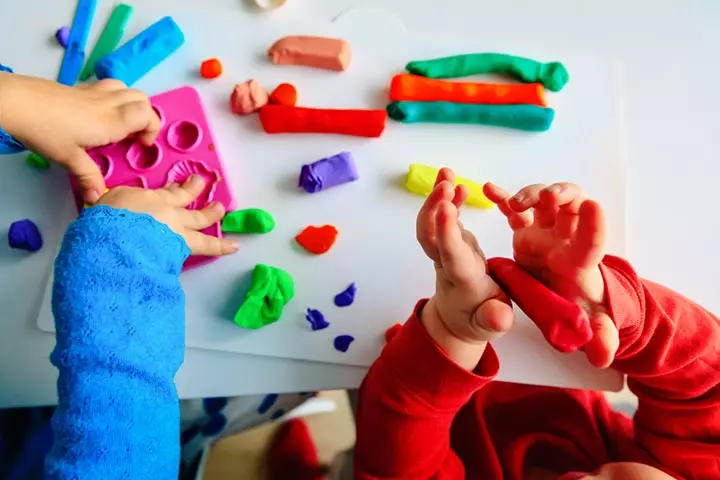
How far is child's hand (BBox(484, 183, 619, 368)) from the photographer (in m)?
0.40

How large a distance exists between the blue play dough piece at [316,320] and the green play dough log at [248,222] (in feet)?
0.25

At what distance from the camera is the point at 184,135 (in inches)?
22.0

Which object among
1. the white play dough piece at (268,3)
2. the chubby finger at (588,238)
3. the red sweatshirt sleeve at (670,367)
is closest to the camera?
the chubby finger at (588,238)

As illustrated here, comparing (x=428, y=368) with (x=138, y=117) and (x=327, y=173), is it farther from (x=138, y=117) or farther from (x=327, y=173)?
(x=138, y=117)

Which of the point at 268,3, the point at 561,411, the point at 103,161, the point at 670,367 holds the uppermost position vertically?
the point at 268,3

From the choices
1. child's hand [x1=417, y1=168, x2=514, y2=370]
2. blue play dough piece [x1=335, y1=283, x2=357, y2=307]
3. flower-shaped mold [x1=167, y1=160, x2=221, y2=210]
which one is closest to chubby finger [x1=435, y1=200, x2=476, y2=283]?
child's hand [x1=417, y1=168, x2=514, y2=370]

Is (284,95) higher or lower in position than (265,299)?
higher

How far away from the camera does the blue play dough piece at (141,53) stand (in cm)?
56

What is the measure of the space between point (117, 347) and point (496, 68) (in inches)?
14.6

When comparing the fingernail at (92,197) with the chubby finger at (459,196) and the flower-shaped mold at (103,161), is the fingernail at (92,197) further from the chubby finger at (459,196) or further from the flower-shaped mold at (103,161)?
the chubby finger at (459,196)

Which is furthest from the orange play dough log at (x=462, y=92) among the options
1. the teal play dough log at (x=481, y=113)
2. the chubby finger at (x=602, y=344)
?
the chubby finger at (x=602, y=344)

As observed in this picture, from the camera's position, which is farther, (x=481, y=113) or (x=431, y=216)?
(x=481, y=113)

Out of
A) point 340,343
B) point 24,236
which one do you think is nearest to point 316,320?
point 340,343

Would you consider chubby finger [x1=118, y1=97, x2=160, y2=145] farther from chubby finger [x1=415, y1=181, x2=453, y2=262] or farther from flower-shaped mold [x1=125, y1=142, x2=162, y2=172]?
chubby finger [x1=415, y1=181, x2=453, y2=262]
